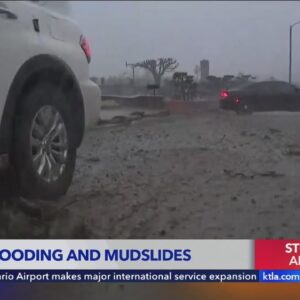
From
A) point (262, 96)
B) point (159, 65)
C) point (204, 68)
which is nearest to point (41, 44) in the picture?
point (159, 65)

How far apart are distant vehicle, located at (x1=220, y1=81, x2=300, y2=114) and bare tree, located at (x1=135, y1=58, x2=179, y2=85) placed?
28cm

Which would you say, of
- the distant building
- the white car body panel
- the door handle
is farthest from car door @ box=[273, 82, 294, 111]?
the door handle

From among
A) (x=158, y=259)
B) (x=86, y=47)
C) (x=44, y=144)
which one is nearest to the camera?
(x=158, y=259)

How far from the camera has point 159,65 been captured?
2689 millimetres

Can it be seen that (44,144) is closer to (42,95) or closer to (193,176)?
(42,95)

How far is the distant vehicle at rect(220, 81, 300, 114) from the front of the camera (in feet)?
8.99

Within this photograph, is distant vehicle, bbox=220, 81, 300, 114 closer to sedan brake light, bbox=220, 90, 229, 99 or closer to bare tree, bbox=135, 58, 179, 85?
sedan brake light, bbox=220, 90, 229, 99

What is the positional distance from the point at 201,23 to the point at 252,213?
0.93 meters

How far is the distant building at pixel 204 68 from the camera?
270 centimetres

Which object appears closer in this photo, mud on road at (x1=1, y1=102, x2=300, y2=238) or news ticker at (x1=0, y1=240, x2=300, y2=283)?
news ticker at (x1=0, y1=240, x2=300, y2=283)

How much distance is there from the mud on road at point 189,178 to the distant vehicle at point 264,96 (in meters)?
0.05

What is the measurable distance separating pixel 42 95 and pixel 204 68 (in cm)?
82

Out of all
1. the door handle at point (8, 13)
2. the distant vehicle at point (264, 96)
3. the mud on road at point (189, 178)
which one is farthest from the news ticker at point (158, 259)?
the door handle at point (8, 13)

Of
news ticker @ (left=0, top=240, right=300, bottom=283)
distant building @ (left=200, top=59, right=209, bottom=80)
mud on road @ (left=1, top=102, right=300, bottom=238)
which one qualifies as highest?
distant building @ (left=200, top=59, right=209, bottom=80)
